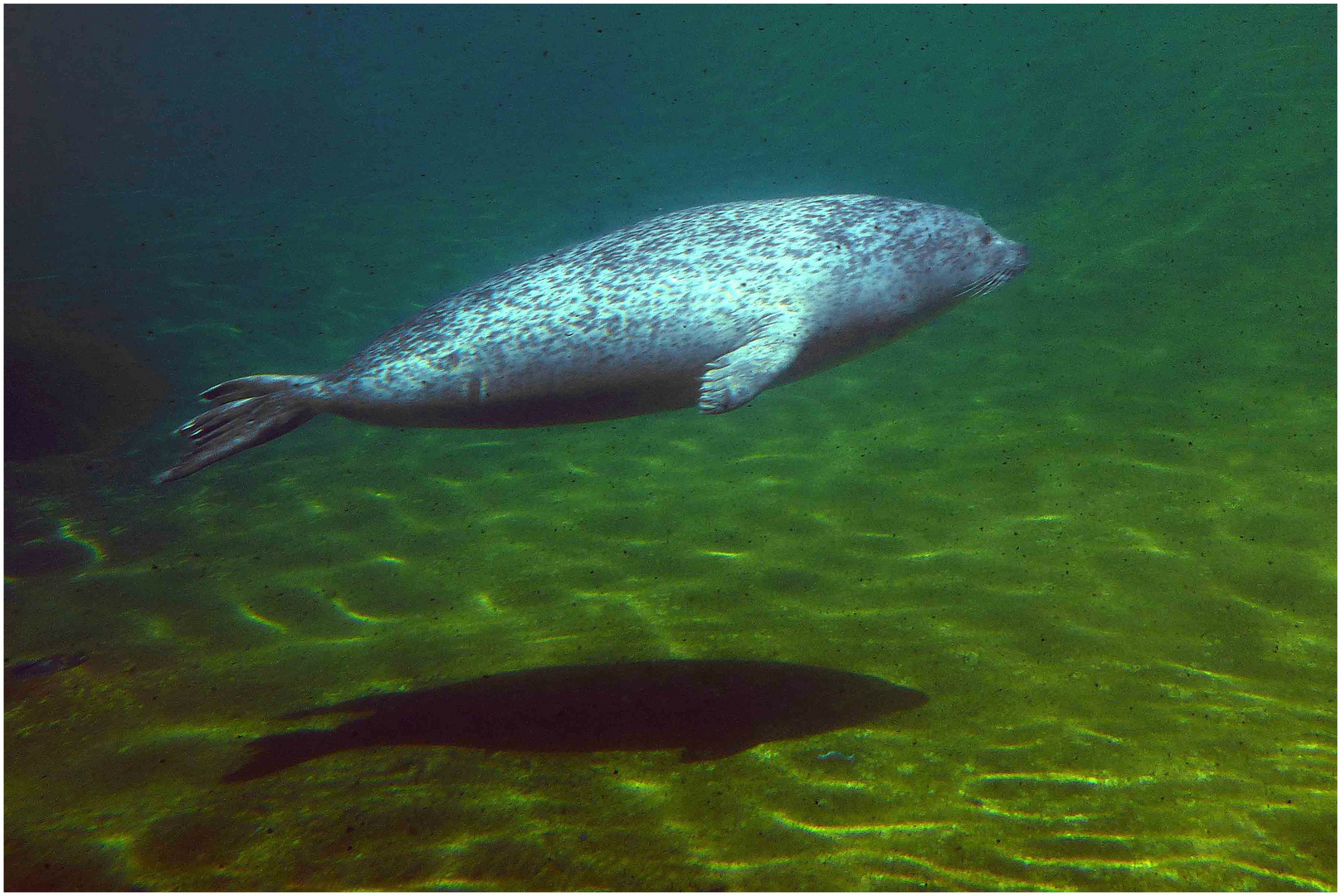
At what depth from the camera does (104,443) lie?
9.14m

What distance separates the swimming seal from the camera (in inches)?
133

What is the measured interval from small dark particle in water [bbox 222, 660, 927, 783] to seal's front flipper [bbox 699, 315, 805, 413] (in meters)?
1.32

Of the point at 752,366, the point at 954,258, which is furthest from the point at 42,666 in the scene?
the point at 954,258

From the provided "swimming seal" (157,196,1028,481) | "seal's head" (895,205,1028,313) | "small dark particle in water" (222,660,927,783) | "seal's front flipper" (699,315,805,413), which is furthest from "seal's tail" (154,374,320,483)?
"seal's head" (895,205,1028,313)

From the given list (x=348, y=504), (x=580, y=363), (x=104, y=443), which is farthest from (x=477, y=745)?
(x=104, y=443)

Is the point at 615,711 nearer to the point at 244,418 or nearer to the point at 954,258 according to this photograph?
the point at 244,418

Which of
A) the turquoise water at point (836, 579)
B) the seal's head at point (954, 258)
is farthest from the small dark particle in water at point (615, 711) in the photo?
the seal's head at point (954, 258)

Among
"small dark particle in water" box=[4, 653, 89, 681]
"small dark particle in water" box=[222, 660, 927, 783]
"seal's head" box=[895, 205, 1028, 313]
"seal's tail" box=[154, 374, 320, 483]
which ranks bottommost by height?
"small dark particle in water" box=[222, 660, 927, 783]

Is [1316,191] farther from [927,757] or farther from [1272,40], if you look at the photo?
[927,757]

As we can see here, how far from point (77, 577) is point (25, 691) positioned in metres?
1.94

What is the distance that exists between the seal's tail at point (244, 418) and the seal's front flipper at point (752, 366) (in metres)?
1.88

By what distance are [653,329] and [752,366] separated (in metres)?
0.52

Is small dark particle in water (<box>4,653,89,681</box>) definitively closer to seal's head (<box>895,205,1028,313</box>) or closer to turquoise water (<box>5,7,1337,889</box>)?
turquoise water (<box>5,7,1337,889</box>)

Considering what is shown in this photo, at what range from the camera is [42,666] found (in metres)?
4.35
